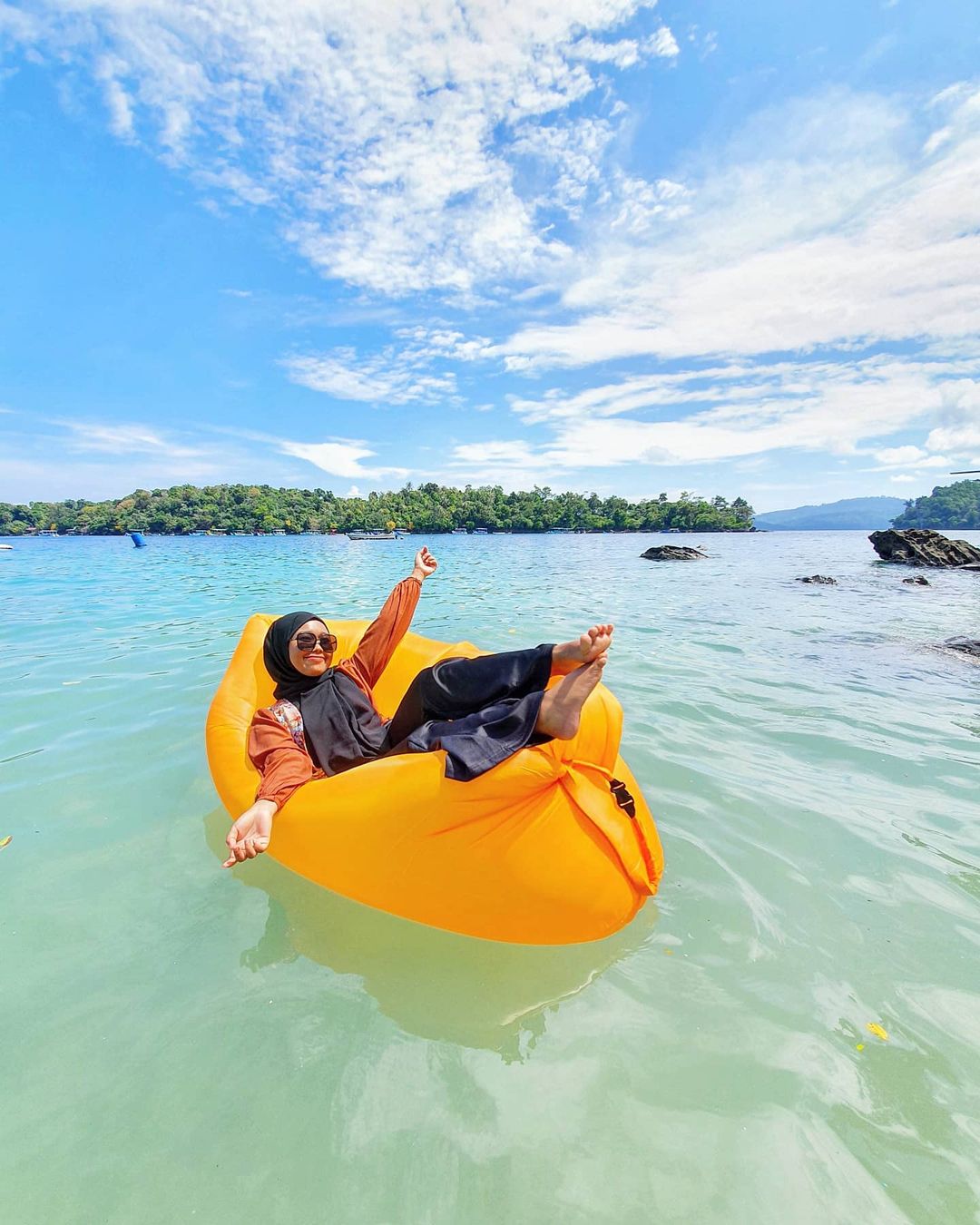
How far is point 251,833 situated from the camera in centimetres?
213

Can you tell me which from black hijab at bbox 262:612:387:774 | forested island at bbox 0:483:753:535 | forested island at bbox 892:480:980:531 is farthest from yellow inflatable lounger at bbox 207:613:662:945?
forested island at bbox 892:480:980:531

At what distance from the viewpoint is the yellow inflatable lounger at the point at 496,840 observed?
205 cm

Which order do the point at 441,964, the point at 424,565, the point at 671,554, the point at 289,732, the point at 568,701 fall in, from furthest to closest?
1. the point at 671,554
2. the point at 424,565
3. the point at 289,732
4. the point at 441,964
5. the point at 568,701

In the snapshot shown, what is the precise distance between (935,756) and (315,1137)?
4.31m

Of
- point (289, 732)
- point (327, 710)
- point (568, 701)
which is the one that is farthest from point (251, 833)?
point (568, 701)

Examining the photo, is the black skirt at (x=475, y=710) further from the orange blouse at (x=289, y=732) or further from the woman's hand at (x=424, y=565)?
the woman's hand at (x=424, y=565)

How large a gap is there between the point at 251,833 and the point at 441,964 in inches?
34.7

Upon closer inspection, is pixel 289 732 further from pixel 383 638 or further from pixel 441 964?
pixel 441 964

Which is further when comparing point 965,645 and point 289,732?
point 965,645

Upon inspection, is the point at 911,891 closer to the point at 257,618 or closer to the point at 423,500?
the point at 257,618

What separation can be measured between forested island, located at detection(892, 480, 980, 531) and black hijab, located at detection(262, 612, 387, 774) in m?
123

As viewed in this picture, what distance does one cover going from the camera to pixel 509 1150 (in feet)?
5.24

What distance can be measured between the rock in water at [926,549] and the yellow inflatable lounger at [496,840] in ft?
87.0

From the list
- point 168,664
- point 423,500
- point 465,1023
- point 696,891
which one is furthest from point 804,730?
point 423,500
